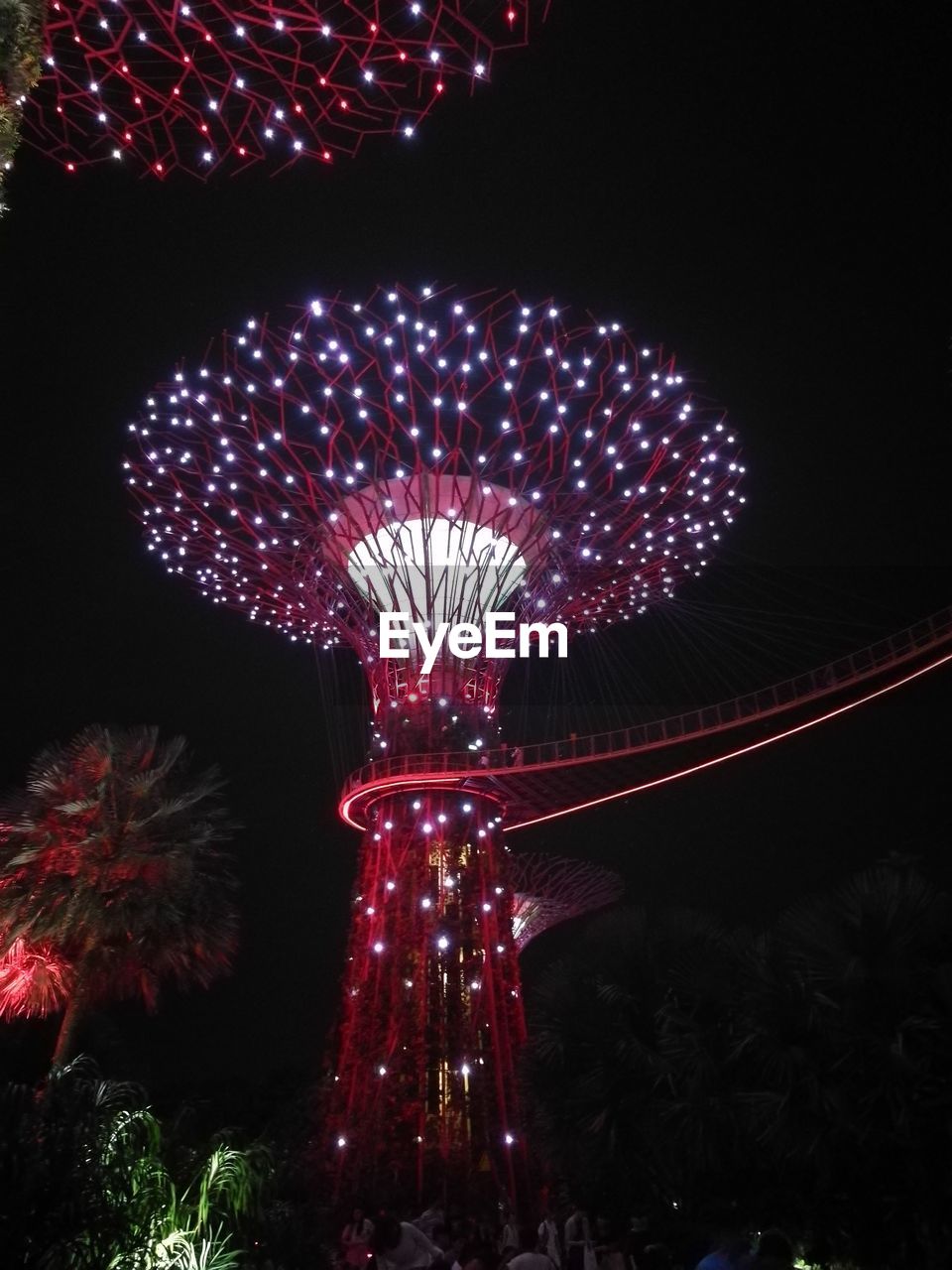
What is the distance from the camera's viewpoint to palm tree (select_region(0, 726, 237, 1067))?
2220 cm

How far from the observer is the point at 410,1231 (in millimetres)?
10055

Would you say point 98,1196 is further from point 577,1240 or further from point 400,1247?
point 577,1240

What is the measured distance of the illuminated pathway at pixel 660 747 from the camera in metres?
20.7

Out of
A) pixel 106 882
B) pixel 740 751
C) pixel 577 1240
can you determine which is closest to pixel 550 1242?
pixel 577 1240

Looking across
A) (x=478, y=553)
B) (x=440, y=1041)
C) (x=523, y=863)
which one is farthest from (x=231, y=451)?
(x=523, y=863)

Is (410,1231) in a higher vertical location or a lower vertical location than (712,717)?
lower

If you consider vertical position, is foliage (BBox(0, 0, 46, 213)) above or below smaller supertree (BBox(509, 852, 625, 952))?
below

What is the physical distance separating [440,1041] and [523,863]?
12089mm

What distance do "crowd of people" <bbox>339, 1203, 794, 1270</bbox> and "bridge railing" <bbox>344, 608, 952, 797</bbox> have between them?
26.5 feet

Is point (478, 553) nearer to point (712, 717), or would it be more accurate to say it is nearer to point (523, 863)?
point (712, 717)

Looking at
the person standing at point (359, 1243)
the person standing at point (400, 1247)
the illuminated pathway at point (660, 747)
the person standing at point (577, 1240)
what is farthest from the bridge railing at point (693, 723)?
the person standing at point (400, 1247)

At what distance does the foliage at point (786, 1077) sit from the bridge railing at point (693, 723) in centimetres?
721

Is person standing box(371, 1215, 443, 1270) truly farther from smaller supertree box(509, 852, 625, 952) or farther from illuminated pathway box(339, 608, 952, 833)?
smaller supertree box(509, 852, 625, 952)

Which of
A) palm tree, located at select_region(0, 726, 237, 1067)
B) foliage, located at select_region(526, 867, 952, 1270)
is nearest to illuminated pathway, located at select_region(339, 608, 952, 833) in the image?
palm tree, located at select_region(0, 726, 237, 1067)
